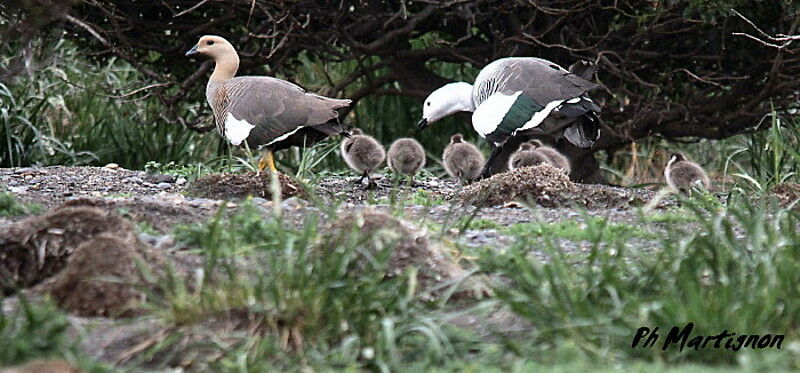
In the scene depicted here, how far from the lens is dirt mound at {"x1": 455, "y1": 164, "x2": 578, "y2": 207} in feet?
21.7

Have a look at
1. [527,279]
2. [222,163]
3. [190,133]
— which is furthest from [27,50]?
[190,133]

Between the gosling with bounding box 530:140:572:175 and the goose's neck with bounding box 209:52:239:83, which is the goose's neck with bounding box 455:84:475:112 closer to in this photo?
the gosling with bounding box 530:140:572:175

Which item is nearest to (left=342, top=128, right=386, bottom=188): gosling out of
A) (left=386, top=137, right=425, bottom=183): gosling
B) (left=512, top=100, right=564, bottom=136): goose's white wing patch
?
(left=386, top=137, right=425, bottom=183): gosling

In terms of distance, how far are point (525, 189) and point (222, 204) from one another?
2801 millimetres

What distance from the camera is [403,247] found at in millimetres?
4324

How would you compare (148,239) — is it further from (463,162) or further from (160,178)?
(463,162)

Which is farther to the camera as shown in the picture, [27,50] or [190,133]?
[190,133]

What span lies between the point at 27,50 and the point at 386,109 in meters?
6.56

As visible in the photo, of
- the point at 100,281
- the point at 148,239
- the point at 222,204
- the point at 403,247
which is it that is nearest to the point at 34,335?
the point at 100,281

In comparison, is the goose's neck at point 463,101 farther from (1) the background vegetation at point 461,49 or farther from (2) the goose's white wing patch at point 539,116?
(2) the goose's white wing patch at point 539,116

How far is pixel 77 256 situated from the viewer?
13.1 ft

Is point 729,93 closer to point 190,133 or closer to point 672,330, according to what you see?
point 190,133

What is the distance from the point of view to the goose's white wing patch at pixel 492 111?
8312 mm

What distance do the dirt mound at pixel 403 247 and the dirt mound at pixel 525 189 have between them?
2.14 metres
